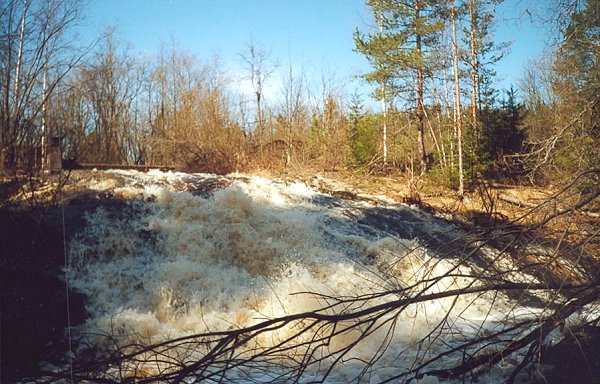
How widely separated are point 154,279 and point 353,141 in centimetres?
1372

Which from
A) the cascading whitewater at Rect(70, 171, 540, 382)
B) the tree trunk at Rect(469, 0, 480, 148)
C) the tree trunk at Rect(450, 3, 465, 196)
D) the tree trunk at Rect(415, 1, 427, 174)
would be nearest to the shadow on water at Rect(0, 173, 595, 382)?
the cascading whitewater at Rect(70, 171, 540, 382)

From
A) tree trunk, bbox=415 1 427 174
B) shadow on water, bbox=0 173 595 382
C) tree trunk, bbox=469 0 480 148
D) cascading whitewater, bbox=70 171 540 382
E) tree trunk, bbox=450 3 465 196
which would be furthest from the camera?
tree trunk, bbox=415 1 427 174

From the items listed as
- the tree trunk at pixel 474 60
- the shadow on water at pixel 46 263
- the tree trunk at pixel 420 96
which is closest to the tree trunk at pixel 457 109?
the tree trunk at pixel 474 60

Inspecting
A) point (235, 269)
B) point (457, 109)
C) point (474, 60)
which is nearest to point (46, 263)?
point (235, 269)

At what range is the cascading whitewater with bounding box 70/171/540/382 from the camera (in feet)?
21.9

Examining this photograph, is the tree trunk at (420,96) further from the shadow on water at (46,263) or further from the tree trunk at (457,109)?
the shadow on water at (46,263)

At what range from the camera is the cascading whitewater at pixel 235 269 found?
6.66 m

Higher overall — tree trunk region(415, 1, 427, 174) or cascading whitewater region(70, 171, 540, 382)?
tree trunk region(415, 1, 427, 174)

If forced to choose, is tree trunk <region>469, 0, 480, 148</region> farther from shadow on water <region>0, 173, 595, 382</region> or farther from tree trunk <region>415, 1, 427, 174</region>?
shadow on water <region>0, 173, 595, 382</region>

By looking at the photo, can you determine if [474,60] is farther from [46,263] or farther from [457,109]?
[46,263]

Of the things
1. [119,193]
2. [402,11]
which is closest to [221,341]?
[119,193]

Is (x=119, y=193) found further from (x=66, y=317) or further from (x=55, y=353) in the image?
(x=55, y=353)

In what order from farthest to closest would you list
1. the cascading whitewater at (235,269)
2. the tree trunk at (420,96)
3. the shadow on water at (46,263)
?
1. the tree trunk at (420,96)
2. the cascading whitewater at (235,269)
3. the shadow on water at (46,263)

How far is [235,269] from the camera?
881cm
